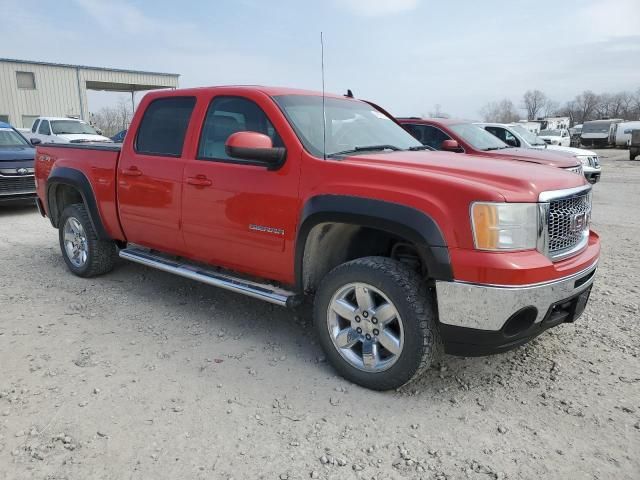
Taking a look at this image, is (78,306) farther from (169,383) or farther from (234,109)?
(234,109)

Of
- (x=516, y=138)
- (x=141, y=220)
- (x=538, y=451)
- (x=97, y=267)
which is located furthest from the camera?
(x=516, y=138)

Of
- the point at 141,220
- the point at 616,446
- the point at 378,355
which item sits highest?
the point at 141,220

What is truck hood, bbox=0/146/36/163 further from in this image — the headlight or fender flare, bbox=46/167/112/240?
the headlight

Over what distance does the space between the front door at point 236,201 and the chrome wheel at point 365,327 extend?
51 cm

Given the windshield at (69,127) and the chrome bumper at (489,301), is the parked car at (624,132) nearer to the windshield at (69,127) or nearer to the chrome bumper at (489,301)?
the windshield at (69,127)

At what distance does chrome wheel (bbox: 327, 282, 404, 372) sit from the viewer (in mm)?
2998

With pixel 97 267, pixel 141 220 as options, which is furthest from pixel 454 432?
pixel 97 267

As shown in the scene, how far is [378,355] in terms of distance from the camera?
3.12 m

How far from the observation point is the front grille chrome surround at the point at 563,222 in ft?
9.09

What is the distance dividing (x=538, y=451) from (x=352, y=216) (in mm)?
1570

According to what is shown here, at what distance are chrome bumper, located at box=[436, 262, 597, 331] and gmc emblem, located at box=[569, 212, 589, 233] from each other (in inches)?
15.5

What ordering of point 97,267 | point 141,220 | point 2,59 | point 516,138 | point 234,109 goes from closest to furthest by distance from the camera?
point 234,109
point 141,220
point 97,267
point 516,138
point 2,59

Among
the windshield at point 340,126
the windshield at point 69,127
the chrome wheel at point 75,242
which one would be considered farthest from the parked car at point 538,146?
the windshield at point 69,127

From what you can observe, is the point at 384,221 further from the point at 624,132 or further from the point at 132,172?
the point at 624,132
